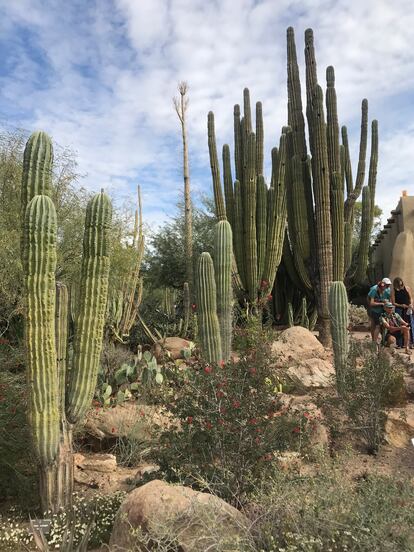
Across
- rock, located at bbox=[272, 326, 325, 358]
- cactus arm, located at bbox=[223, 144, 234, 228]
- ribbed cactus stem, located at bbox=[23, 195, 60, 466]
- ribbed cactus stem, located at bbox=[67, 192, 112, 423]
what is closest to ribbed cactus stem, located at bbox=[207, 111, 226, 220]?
cactus arm, located at bbox=[223, 144, 234, 228]

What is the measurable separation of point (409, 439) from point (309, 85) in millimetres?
7811

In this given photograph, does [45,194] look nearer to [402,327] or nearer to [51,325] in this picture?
[51,325]

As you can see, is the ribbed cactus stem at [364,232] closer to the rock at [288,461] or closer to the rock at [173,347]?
the rock at [173,347]

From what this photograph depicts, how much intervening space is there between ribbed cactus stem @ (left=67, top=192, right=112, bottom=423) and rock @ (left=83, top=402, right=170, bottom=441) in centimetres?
182

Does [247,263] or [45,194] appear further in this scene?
[247,263]

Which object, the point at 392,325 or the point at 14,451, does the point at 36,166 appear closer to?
the point at 14,451

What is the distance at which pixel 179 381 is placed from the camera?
5035 mm

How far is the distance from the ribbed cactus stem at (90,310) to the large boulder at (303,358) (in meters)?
3.04

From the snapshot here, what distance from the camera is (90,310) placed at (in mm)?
4902

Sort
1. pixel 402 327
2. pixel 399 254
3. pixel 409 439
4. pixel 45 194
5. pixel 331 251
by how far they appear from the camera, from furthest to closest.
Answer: pixel 399 254, pixel 331 251, pixel 402 327, pixel 409 439, pixel 45 194

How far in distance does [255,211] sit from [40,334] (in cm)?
859

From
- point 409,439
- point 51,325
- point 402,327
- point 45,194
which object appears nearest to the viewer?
point 51,325

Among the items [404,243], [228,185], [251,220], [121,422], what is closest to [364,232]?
[404,243]

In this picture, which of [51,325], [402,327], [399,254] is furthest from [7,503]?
[399,254]
